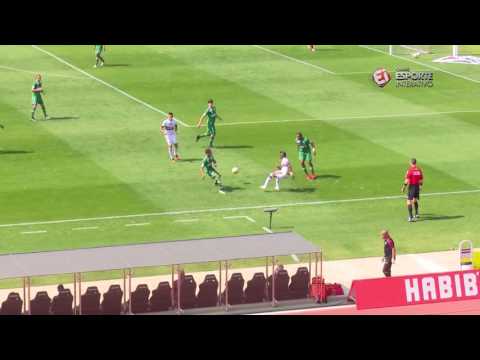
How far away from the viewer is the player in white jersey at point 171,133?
159 feet

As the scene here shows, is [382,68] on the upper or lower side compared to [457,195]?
upper

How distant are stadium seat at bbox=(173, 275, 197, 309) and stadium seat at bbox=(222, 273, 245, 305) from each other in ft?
2.86

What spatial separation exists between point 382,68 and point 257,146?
56.3ft

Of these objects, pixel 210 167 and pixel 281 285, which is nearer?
pixel 281 285

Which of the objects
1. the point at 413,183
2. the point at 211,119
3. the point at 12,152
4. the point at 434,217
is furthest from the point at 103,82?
the point at 413,183

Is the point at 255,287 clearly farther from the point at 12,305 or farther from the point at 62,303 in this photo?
the point at 12,305

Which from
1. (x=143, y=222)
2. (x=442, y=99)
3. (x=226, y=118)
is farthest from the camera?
(x=442, y=99)

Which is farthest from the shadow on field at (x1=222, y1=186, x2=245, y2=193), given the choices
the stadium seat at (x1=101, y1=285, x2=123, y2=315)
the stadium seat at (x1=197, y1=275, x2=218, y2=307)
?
the stadium seat at (x1=101, y1=285, x2=123, y2=315)

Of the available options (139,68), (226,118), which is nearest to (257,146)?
(226,118)

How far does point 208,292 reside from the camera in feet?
111

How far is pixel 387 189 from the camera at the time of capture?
151 ft

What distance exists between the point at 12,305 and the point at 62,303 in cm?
120

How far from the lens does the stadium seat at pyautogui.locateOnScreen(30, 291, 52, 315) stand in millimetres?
32500
